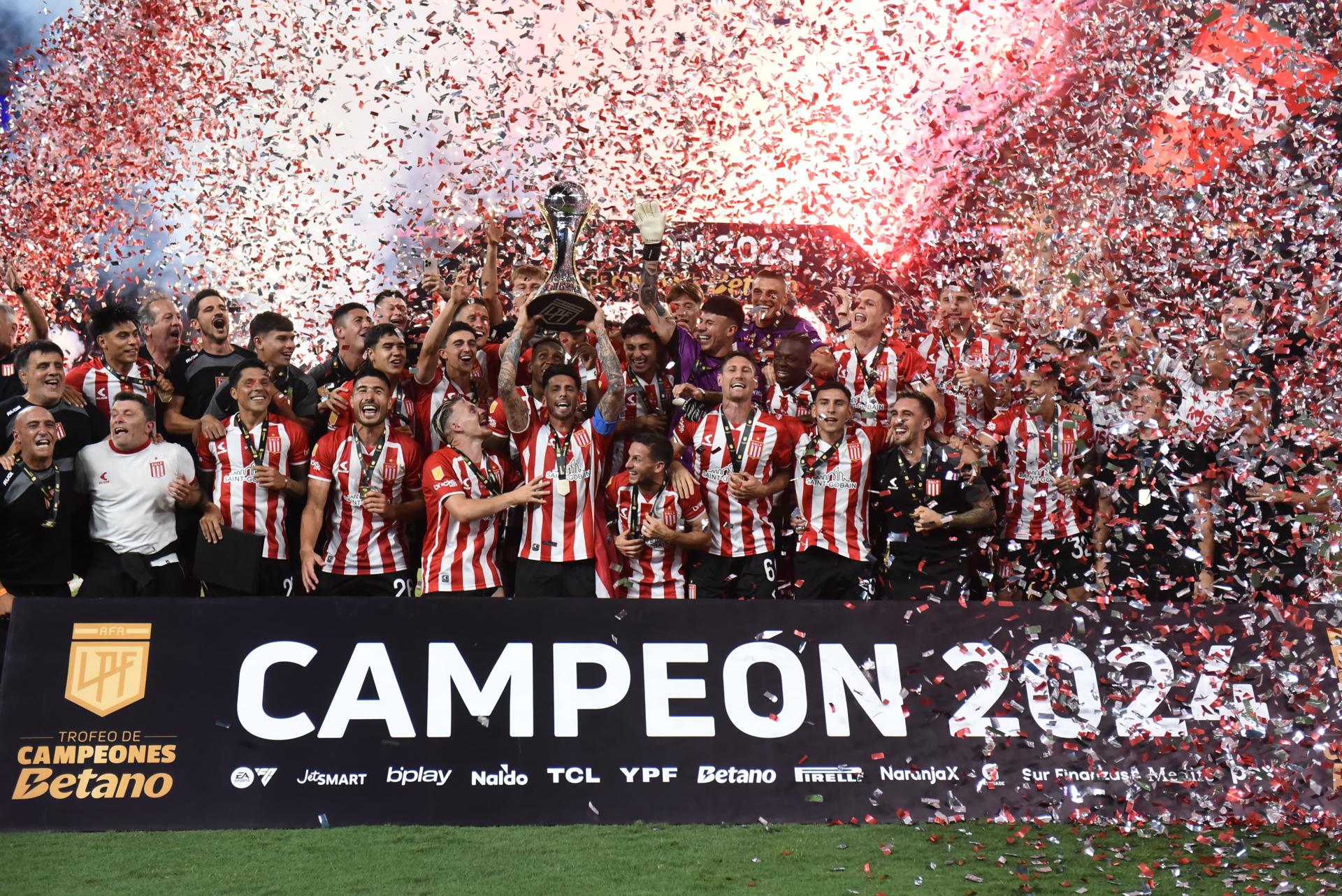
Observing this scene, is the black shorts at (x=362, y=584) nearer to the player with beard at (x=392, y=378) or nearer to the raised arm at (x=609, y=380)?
the player with beard at (x=392, y=378)

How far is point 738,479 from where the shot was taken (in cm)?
727

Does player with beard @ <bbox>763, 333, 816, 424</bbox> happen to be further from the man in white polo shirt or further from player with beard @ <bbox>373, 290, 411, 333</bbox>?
the man in white polo shirt

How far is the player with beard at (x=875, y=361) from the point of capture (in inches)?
326

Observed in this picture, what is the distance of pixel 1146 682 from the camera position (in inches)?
243

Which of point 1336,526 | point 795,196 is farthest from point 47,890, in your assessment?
point 795,196

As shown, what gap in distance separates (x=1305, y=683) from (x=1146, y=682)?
77 centimetres

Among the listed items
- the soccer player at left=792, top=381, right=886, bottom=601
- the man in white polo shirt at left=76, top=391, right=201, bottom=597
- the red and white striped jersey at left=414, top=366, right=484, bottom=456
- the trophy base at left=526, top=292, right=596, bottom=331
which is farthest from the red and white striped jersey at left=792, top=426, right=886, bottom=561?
the man in white polo shirt at left=76, top=391, right=201, bottom=597

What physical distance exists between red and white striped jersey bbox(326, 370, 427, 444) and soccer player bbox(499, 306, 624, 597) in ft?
2.17

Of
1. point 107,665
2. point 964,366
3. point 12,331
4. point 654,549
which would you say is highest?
point 12,331

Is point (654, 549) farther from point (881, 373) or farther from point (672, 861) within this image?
point (672, 861)

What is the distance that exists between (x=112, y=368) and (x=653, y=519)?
3.34 m

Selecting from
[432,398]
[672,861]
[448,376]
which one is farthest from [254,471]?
[672,861]

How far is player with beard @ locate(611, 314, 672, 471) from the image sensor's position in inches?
311

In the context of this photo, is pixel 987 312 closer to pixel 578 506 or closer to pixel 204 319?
pixel 578 506
